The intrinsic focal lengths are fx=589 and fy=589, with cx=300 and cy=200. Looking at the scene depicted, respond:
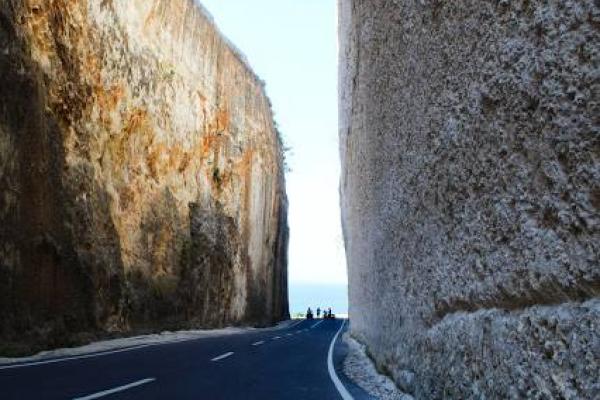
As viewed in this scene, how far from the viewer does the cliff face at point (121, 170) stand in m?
14.3

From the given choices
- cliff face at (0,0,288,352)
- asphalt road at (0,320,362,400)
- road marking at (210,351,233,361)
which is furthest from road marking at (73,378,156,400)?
cliff face at (0,0,288,352)

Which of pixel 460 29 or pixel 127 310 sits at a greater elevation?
pixel 460 29

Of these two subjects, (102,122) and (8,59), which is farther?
(102,122)

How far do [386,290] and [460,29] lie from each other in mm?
6717

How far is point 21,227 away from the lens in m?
14.0

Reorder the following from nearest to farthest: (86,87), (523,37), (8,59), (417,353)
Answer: (523,37), (417,353), (8,59), (86,87)

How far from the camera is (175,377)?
31.0ft

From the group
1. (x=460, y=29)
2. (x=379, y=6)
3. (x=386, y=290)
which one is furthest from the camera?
(x=386, y=290)

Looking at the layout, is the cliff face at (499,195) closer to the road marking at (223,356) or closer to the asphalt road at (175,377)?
the asphalt road at (175,377)

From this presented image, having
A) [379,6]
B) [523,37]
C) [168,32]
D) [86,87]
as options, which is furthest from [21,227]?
[168,32]

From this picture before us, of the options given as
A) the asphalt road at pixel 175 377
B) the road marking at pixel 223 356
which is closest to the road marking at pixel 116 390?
the asphalt road at pixel 175 377

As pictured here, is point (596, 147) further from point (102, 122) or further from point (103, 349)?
point (102, 122)

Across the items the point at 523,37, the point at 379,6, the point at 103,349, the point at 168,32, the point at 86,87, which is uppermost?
the point at 168,32

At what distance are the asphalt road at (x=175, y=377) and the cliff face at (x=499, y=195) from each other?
2.08 m
